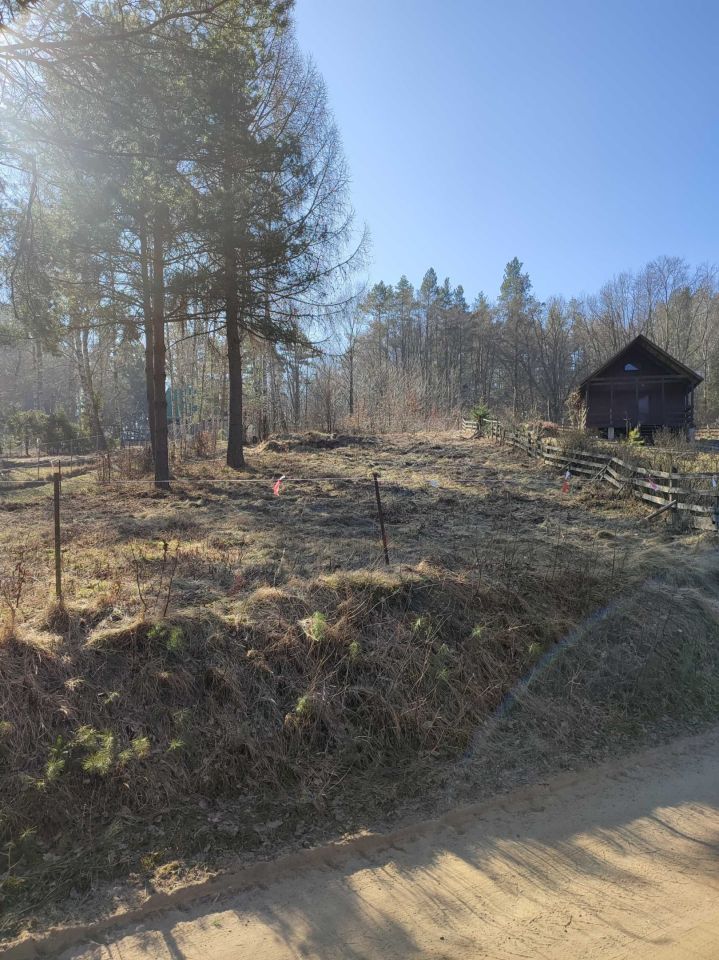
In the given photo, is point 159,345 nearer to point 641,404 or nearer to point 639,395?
point 639,395

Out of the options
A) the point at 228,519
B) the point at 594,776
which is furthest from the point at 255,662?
the point at 228,519

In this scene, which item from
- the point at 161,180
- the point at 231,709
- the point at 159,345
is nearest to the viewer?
the point at 231,709

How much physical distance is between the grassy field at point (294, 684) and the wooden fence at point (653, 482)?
1893mm

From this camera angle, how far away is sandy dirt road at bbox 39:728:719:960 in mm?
2732

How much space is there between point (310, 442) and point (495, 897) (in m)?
22.6

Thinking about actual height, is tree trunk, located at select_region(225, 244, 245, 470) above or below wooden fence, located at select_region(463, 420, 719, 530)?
above

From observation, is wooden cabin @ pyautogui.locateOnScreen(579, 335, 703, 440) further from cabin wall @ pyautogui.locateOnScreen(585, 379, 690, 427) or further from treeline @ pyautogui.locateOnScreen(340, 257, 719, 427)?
treeline @ pyautogui.locateOnScreen(340, 257, 719, 427)

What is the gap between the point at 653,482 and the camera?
11.4 m

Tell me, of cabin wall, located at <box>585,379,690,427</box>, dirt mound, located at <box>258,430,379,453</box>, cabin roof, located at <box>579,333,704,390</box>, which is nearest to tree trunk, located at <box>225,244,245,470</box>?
dirt mound, located at <box>258,430,379,453</box>

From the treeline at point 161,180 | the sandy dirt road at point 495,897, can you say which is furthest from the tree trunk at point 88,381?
the sandy dirt road at point 495,897

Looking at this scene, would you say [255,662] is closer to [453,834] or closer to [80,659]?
[80,659]

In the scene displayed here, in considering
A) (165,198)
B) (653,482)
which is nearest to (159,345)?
(165,198)

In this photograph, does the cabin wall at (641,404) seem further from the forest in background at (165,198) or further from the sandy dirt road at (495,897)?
the sandy dirt road at (495,897)

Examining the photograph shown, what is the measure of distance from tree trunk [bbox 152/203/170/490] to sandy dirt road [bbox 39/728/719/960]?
10.3 metres
